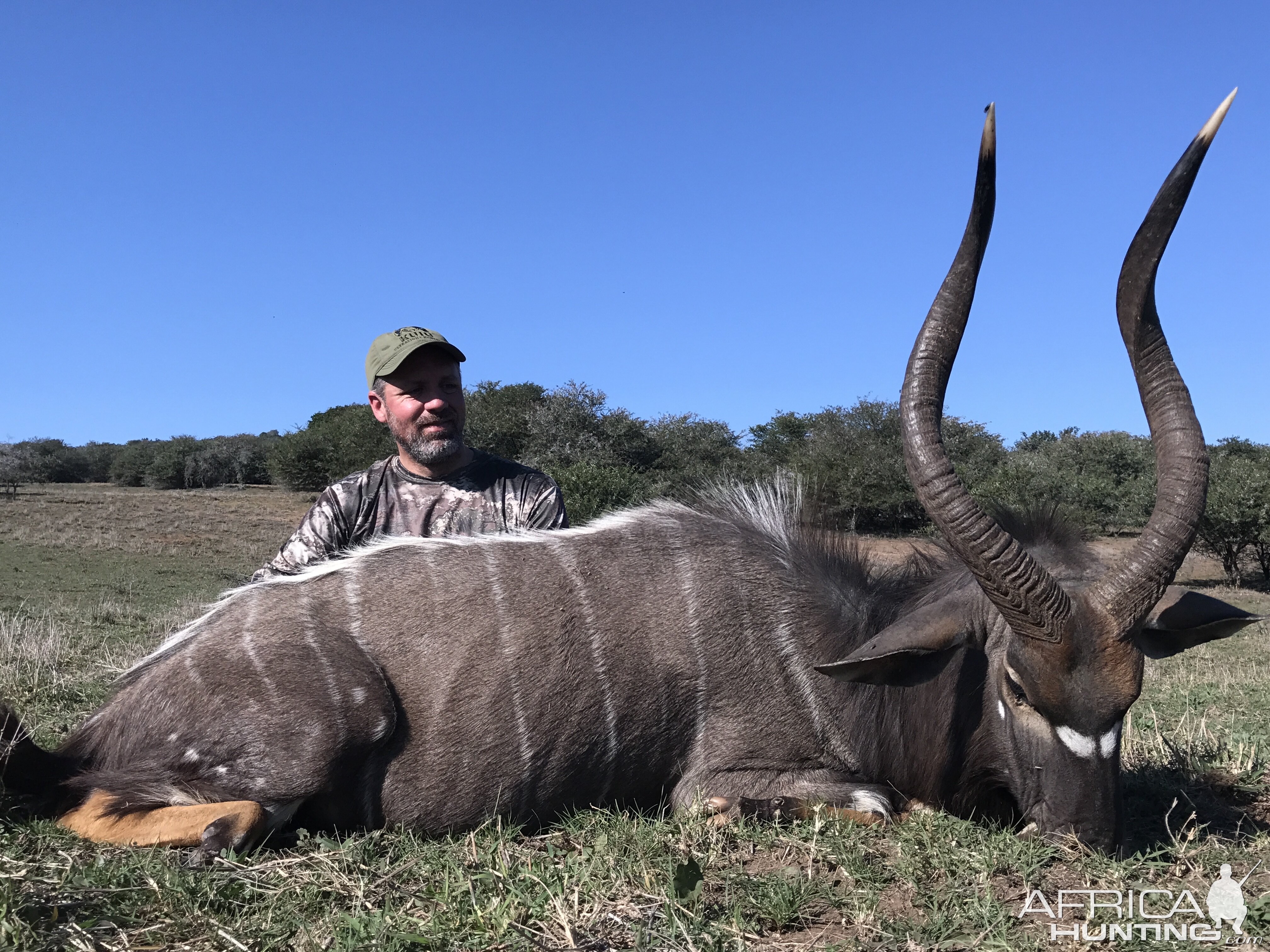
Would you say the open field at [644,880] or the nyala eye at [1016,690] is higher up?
the nyala eye at [1016,690]

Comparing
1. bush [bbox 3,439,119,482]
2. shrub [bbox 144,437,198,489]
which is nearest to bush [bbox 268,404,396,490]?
shrub [bbox 144,437,198,489]

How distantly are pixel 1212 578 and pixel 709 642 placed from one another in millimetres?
23843

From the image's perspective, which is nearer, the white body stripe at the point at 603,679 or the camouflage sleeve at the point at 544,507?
the white body stripe at the point at 603,679

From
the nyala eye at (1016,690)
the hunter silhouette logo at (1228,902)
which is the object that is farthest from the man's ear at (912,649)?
the hunter silhouette logo at (1228,902)

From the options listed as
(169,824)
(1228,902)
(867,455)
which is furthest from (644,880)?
(867,455)

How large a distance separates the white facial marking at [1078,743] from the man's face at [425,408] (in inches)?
131

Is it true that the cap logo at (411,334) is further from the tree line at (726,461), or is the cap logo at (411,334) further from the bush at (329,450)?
the bush at (329,450)

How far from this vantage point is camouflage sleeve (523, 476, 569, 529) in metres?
5.34

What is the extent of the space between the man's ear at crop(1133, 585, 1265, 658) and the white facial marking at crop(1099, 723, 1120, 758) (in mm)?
332

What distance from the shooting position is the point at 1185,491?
132 inches

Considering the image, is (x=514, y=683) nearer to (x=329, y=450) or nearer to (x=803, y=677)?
(x=803, y=677)

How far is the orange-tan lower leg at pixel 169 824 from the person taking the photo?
10.8 ft

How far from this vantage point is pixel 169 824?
332 centimetres

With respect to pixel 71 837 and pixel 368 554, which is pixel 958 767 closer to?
pixel 368 554
